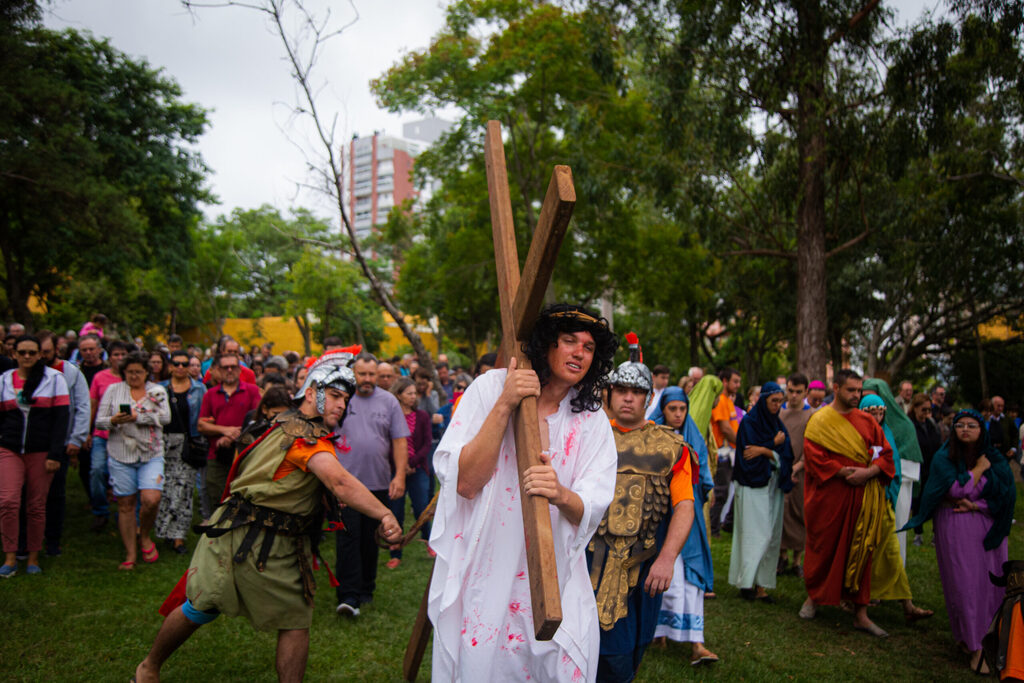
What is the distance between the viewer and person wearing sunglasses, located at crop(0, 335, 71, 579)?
19.8 feet

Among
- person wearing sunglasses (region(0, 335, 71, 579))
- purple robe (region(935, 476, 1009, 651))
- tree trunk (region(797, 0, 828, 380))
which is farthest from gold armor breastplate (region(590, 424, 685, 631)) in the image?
tree trunk (region(797, 0, 828, 380))

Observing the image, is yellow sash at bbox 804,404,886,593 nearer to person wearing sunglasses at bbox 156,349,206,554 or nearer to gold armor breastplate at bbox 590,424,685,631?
gold armor breastplate at bbox 590,424,685,631

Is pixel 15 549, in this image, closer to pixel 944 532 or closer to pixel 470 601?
pixel 470 601

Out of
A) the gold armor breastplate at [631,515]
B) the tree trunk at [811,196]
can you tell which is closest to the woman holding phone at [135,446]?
the gold armor breastplate at [631,515]

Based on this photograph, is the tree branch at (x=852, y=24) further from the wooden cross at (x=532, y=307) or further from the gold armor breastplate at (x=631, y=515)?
the wooden cross at (x=532, y=307)

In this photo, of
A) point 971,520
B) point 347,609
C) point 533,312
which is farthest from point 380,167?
point 533,312

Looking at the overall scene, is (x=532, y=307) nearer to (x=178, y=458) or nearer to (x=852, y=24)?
(x=178, y=458)

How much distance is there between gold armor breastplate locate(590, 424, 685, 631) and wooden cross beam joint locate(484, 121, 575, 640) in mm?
1254

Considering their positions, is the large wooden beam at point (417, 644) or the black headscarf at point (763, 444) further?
the black headscarf at point (763, 444)

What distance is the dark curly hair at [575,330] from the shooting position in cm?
287

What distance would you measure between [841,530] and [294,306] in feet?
102

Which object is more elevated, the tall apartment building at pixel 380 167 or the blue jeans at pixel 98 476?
the tall apartment building at pixel 380 167

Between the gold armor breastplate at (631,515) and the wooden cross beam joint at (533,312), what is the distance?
4.11ft

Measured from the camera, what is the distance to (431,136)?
11250 centimetres
